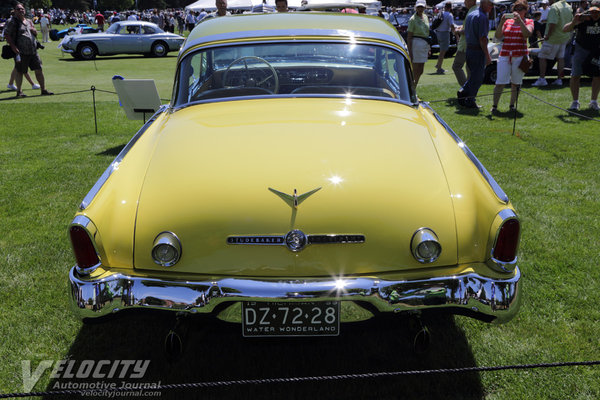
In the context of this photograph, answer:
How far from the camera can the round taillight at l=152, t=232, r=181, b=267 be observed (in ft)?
7.94

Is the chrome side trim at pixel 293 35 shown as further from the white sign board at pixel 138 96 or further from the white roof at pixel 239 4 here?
the white roof at pixel 239 4

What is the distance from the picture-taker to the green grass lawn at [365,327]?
9.15 feet

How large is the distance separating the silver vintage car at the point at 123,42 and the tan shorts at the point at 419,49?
15225mm

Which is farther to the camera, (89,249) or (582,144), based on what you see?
(582,144)

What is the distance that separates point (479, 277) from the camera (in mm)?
2479

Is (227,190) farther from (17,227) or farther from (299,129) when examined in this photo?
(17,227)

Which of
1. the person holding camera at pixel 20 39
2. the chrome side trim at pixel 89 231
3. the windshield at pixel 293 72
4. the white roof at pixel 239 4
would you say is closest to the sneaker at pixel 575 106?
the windshield at pixel 293 72

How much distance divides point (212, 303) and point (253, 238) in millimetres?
344

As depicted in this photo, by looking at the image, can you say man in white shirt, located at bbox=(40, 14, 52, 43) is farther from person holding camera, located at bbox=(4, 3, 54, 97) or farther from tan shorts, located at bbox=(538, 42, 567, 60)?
tan shorts, located at bbox=(538, 42, 567, 60)

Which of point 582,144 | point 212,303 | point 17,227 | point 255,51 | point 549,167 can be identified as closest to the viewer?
point 212,303

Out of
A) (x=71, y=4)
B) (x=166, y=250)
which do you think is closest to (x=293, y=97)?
(x=166, y=250)

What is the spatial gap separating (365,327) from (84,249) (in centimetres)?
137

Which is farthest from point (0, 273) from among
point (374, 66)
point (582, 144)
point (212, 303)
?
point (582, 144)

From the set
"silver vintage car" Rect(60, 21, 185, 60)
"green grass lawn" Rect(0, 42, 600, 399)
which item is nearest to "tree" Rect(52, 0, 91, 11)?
"silver vintage car" Rect(60, 21, 185, 60)
